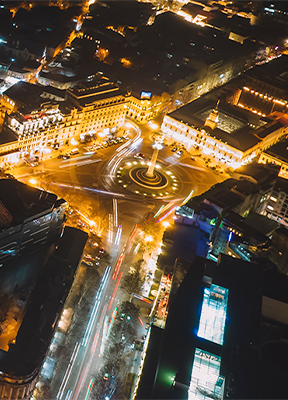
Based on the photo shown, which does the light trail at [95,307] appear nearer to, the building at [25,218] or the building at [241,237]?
the building at [25,218]

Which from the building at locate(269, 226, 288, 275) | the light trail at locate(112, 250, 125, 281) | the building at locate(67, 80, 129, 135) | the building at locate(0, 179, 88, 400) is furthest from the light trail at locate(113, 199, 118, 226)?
the building at locate(269, 226, 288, 275)

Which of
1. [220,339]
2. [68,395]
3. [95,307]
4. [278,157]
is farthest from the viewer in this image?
[278,157]

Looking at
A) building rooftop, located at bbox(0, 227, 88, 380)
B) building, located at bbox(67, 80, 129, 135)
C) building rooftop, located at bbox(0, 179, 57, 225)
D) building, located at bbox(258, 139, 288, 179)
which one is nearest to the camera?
building rooftop, located at bbox(0, 227, 88, 380)

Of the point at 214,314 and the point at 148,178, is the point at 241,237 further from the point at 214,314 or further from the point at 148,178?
the point at 148,178

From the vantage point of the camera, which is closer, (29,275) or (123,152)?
(29,275)

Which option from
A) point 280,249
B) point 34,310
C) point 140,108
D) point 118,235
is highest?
point 140,108

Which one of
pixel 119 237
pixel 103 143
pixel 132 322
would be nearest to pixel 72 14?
pixel 103 143

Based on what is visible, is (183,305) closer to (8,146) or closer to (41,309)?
Result: (41,309)

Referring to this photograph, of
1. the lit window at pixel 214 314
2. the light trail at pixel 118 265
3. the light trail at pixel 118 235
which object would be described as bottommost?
Result: the light trail at pixel 118 235

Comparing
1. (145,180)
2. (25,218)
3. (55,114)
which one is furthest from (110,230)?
(55,114)

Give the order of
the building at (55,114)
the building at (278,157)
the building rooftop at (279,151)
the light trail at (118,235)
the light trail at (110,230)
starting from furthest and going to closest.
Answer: the building rooftop at (279,151), the building at (278,157), the building at (55,114), the light trail at (110,230), the light trail at (118,235)

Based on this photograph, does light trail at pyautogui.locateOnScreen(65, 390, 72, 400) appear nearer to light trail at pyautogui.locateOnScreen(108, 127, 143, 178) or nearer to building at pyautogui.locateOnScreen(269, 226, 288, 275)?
building at pyautogui.locateOnScreen(269, 226, 288, 275)

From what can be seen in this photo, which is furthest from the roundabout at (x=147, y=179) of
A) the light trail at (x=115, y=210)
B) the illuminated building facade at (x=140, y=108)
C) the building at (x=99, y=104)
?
the illuminated building facade at (x=140, y=108)
